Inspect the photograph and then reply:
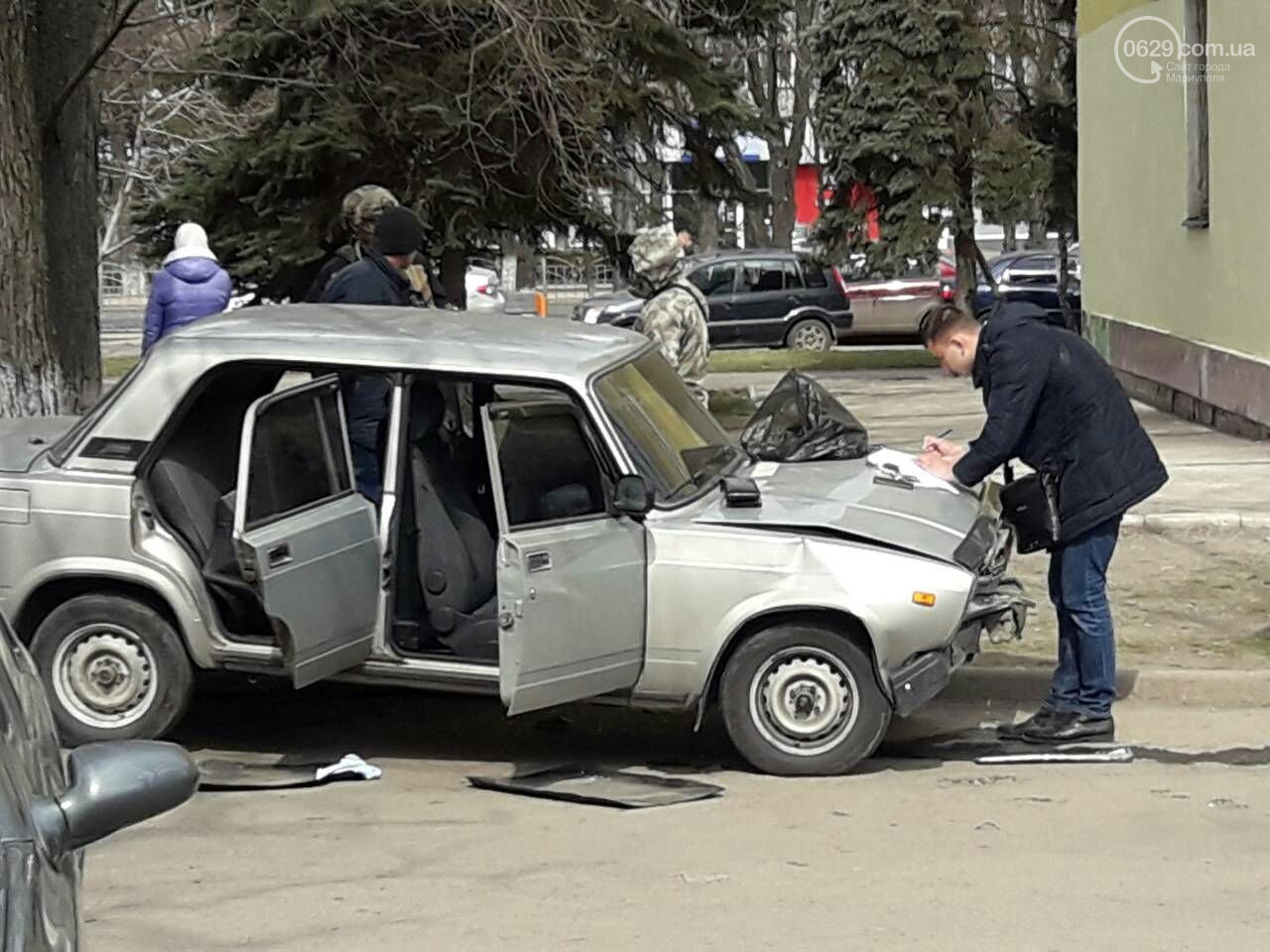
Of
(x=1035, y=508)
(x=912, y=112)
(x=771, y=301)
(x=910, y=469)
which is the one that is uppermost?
(x=912, y=112)

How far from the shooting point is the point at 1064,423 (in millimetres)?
7480

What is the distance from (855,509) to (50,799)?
4494 mm

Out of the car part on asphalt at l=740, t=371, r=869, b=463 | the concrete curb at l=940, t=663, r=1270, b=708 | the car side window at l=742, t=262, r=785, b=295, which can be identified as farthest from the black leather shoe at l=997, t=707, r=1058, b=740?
the car side window at l=742, t=262, r=785, b=295

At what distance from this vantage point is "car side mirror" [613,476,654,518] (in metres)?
7.05

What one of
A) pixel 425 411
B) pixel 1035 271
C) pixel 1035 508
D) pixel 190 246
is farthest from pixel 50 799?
pixel 1035 271

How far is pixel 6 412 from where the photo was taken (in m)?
11.2

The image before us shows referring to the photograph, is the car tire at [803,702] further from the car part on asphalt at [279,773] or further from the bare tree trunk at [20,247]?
the bare tree trunk at [20,247]

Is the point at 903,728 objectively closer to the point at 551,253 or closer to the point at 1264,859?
the point at 1264,859

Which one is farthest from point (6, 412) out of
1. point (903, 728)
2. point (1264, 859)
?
point (1264, 859)

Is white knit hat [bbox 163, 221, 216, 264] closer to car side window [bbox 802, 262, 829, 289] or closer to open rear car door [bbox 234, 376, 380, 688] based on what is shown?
open rear car door [bbox 234, 376, 380, 688]

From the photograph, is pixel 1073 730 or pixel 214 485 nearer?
pixel 1073 730

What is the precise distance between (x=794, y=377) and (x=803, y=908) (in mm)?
3290

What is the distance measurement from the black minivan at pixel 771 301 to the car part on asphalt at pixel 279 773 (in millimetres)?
26531

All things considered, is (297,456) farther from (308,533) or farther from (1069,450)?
(1069,450)
